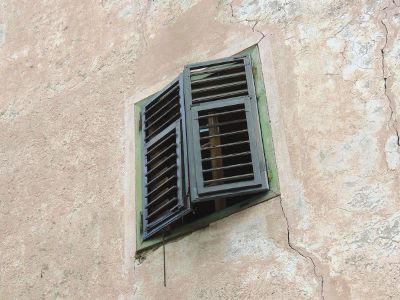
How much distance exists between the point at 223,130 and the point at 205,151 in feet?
0.86

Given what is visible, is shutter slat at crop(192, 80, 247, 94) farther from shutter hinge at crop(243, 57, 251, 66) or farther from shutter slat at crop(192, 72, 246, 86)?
shutter hinge at crop(243, 57, 251, 66)

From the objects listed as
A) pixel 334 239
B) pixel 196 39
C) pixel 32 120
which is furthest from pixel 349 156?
pixel 32 120

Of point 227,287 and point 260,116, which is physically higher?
point 260,116

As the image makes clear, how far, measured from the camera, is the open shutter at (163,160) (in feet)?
16.8

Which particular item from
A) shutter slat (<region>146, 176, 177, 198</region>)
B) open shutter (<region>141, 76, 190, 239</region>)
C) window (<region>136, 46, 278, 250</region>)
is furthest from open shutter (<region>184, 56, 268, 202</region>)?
shutter slat (<region>146, 176, 177, 198</region>)

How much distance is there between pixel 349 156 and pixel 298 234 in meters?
0.57

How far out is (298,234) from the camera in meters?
4.61

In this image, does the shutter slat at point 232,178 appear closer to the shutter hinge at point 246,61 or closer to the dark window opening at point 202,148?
the dark window opening at point 202,148

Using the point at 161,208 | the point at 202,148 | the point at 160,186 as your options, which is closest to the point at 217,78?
the point at 202,148

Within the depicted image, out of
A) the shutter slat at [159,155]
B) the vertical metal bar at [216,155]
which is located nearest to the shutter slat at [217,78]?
the vertical metal bar at [216,155]

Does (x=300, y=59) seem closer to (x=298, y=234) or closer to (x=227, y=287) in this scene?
(x=298, y=234)

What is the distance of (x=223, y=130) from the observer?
533 centimetres

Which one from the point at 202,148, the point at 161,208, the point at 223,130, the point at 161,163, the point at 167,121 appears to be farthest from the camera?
the point at 167,121

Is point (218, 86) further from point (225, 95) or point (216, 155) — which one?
point (216, 155)
